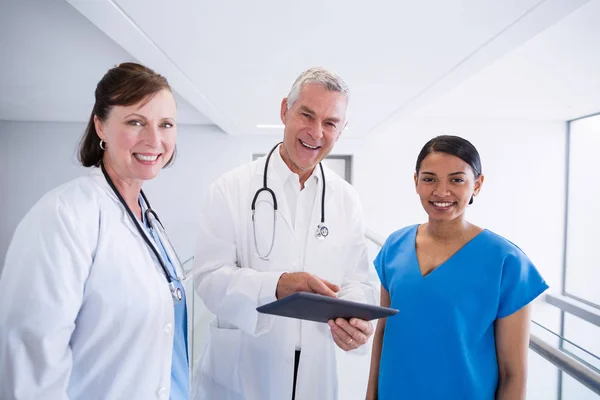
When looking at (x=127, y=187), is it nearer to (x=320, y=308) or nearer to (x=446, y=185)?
(x=320, y=308)

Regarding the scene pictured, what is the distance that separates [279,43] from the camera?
83.3 inches

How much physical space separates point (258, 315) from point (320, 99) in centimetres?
73

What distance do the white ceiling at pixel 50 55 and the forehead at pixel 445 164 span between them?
7.17ft

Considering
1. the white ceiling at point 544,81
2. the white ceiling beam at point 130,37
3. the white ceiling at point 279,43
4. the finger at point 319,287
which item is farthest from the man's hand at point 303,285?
the white ceiling at point 544,81

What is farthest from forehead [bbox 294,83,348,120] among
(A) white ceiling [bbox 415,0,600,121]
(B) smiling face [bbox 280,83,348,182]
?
(A) white ceiling [bbox 415,0,600,121]

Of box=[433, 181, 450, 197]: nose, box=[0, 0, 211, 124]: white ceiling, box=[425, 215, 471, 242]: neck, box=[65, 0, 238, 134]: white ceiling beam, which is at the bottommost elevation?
box=[425, 215, 471, 242]: neck

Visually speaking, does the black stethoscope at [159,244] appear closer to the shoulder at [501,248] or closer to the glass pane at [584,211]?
the shoulder at [501,248]

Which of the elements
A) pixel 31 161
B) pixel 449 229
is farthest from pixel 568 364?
pixel 31 161

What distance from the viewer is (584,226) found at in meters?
5.91

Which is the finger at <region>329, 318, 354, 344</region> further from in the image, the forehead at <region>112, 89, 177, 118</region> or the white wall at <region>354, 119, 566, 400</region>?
the white wall at <region>354, 119, 566, 400</region>

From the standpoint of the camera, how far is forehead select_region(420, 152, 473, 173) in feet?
3.81

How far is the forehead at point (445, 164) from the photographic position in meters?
1.16

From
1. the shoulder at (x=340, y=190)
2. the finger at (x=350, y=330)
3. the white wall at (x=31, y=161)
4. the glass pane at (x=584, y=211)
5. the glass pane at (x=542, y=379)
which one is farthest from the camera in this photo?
the white wall at (x=31, y=161)

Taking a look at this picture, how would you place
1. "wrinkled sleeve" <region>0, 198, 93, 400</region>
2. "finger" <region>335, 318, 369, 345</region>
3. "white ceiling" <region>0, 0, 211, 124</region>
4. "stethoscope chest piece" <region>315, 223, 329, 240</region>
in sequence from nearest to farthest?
"wrinkled sleeve" <region>0, 198, 93, 400</region> < "finger" <region>335, 318, 369, 345</region> < "stethoscope chest piece" <region>315, 223, 329, 240</region> < "white ceiling" <region>0, 0, 211, 124</region>
